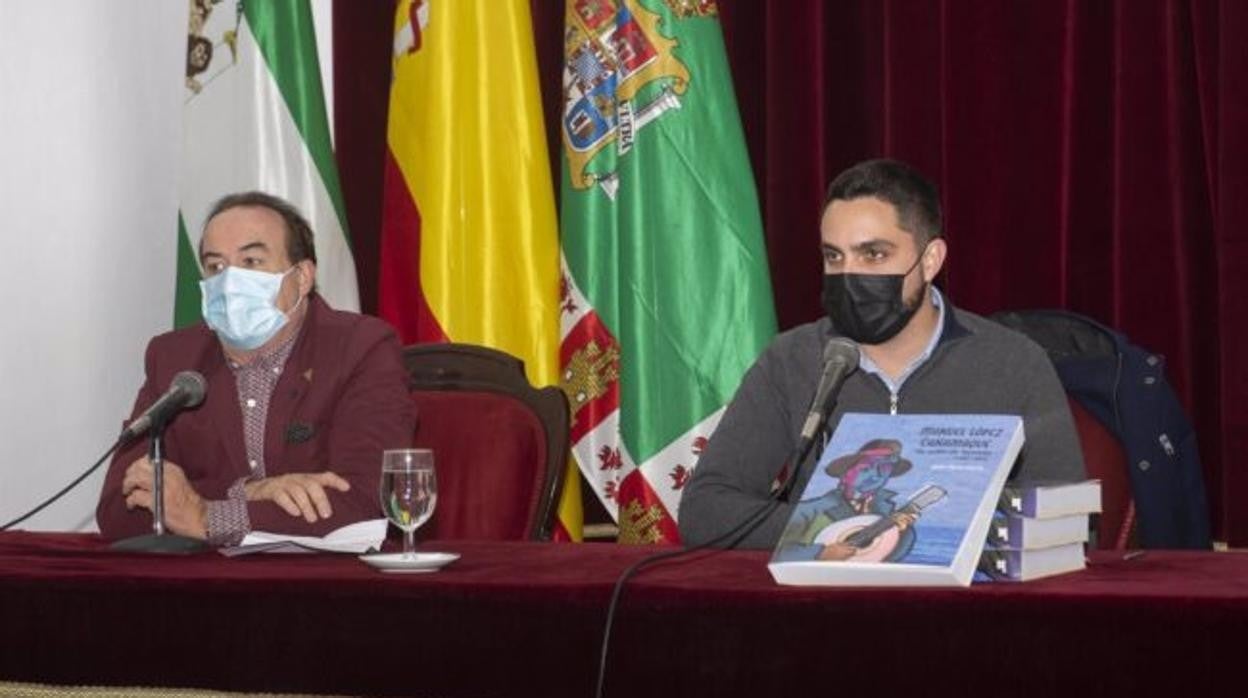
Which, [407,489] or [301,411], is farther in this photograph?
[301,411]

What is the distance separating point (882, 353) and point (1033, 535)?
0.95 meters

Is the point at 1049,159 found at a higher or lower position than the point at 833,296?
higher

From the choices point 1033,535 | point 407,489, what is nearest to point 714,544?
point 407,489

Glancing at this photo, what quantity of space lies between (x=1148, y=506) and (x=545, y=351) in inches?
63.2

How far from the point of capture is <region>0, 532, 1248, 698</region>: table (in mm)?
1805

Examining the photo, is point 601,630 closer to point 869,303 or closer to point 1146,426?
point 869,303

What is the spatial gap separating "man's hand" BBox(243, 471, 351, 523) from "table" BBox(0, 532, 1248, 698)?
0.42 metres

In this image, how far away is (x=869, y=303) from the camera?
2852 mm

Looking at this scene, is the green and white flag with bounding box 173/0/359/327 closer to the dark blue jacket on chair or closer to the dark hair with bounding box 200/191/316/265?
the dark hair with bounding box 200/191/316/265

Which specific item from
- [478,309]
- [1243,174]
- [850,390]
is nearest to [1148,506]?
[850,390]

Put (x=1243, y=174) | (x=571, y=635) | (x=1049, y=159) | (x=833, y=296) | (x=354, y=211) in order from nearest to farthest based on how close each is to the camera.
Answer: (x=571, y=635)
(x=833, y=296)
(x=1243, y=174)
(x=1049, y=159)
(x=354, y=211)

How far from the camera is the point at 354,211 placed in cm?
488

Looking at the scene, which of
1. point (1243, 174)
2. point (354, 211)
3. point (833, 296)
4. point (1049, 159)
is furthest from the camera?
point (354, 211)

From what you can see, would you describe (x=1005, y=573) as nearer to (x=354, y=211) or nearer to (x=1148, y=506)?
(x=1148, y=506)
